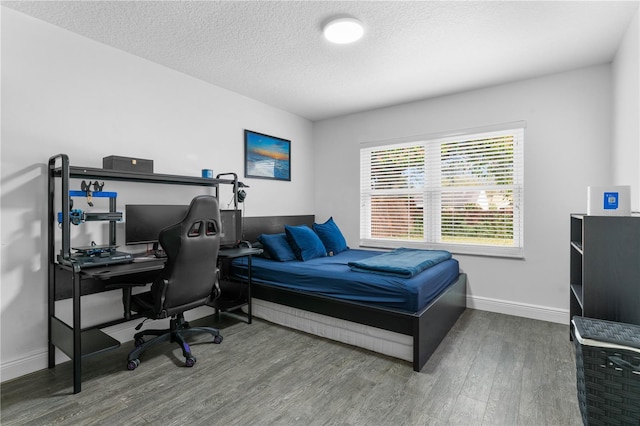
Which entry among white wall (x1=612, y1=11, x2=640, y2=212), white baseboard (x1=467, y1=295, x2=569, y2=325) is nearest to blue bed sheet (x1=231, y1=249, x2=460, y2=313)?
white baseboard (x1=467, y1=295, x2=569, y2=325)

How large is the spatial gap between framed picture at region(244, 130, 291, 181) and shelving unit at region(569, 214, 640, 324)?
11.1 ft

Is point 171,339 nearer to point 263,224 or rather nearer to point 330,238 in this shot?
point 263,224

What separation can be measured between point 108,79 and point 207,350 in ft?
8.16

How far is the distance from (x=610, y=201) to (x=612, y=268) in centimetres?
44

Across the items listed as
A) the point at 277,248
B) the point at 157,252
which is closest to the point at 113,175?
the point at 157,252

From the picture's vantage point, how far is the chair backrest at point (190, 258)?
2.30m

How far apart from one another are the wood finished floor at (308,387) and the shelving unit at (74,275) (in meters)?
0.23

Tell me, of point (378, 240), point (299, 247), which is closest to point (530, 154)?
point (378, 240)

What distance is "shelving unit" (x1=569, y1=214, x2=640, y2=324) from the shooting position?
1918 mm

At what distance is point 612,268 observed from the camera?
6.51 ft

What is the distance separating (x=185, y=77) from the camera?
11.0ft

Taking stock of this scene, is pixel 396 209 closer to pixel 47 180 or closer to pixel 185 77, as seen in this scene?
pixel 185 77

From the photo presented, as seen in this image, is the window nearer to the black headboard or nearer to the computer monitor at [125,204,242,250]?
the black headboard

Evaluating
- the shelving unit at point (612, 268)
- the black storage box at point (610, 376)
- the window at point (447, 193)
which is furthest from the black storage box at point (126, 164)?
the shelving unit at point (612, 268)
